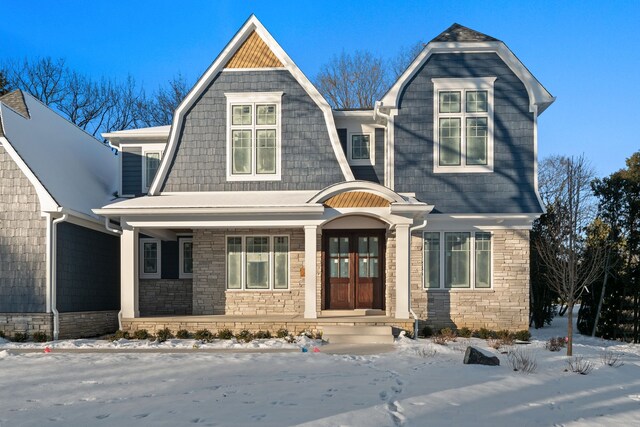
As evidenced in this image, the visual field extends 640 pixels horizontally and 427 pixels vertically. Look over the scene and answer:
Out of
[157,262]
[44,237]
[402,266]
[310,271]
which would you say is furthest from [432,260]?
[44,237]

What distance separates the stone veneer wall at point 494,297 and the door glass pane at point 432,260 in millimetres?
181

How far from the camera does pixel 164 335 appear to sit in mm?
13000

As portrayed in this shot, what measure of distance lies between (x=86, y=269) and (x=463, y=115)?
1012 cm

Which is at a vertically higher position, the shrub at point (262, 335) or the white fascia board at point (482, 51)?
the white fascia board at point (482, 51)

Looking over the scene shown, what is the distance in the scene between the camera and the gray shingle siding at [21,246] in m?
13.1

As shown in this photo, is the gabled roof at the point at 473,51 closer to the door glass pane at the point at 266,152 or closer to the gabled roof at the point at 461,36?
the gabled roof at the point at 461,36

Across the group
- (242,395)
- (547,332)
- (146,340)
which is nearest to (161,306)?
(146,340)

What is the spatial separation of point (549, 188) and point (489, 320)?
641 inches

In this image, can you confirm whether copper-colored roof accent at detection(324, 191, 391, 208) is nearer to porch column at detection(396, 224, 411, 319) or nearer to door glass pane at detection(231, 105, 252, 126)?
porch column at detection(396, 224, 411, 319)

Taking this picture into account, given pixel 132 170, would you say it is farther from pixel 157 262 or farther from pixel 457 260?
pixel 457 260

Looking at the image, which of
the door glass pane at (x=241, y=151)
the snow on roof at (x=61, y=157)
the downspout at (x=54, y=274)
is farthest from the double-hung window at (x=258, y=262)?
the downspout at (x=54, y=274)

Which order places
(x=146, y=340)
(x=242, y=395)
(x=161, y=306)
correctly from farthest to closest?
(x=161, y=306), (x=146, y=340), (x=242, y=395)

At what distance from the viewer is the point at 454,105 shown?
14258mm

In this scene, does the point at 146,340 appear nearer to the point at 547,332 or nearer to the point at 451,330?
the point at 451,330
